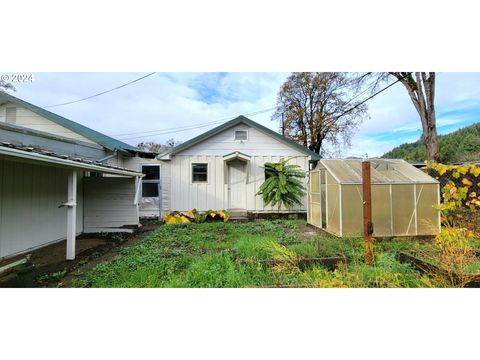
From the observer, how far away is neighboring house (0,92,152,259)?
168 inches

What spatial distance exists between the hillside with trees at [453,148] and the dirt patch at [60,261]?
915cm

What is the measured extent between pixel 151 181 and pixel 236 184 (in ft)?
12.1

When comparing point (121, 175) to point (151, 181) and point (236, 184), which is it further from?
point (236, 184)

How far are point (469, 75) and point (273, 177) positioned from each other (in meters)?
5.71

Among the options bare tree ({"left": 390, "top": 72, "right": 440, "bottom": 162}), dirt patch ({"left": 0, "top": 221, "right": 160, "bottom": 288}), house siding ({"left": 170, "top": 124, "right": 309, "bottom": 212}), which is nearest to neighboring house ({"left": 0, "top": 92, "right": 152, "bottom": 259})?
dirt patch ({"left": 0, "top": 221, "right": 160, "bottom": 288})

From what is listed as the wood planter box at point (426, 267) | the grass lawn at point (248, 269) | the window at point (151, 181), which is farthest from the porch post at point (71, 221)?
the wood planter box at point (426, 267)

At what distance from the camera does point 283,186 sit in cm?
820

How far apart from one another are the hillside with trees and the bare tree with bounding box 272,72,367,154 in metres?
6.09

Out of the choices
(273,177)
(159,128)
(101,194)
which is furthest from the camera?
(159,128)

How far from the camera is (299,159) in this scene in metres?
9.27

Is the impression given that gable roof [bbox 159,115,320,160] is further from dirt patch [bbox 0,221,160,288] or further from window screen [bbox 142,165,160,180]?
dirt patch [bbox 0,221,160,288]

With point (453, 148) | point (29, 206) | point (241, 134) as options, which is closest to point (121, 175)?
point (29, 206)
